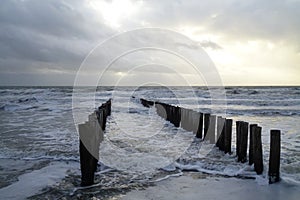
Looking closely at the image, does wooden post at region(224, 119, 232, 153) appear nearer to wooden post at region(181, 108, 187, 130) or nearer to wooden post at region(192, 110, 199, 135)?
wooden post at region(192, 110, 199, 135)

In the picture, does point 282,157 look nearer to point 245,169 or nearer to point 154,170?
point 245,169

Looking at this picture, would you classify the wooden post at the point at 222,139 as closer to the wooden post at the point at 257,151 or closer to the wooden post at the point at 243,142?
the wooden post at the point at 243,142

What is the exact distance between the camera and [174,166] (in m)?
7.33

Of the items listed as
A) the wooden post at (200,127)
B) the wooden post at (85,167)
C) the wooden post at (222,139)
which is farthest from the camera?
the wooden post at (200,127)

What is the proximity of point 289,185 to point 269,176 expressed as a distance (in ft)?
1.30

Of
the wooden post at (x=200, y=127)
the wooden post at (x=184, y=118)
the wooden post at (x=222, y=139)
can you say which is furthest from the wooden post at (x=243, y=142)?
the wooden post at (x=184, y=118)

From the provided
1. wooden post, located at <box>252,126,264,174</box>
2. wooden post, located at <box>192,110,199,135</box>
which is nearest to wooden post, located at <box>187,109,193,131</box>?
wooden post, located at <box>192,110,199,135</box>

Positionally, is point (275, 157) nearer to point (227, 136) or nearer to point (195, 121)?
point (227, 136)

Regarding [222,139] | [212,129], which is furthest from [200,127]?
[222,139]

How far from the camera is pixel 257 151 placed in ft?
21.9

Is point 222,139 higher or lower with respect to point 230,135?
lower

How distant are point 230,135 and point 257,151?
6.58 ft

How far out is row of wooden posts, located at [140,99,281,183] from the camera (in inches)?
239

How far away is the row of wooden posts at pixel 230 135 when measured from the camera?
19.9 ft
